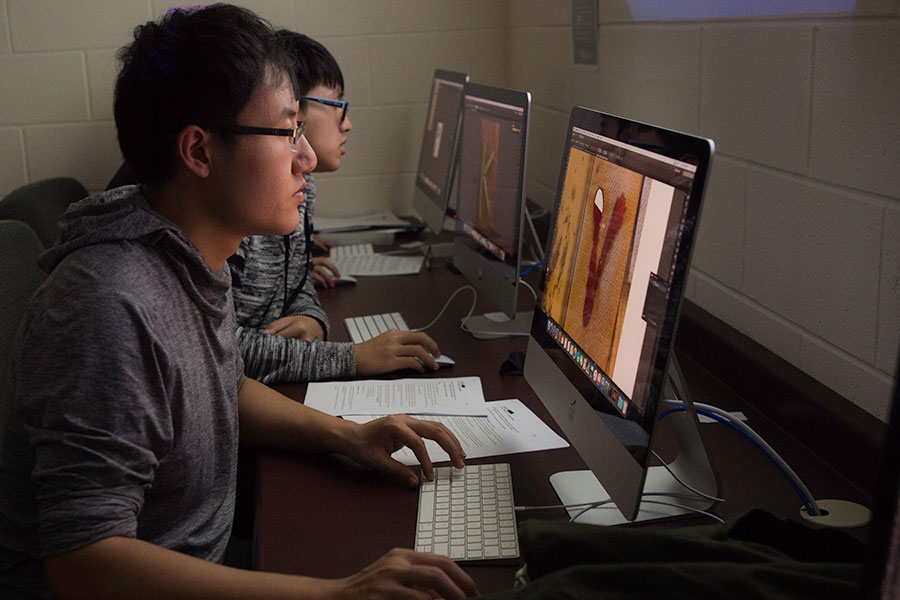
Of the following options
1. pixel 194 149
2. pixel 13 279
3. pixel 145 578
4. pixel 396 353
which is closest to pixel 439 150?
pixel 396 353

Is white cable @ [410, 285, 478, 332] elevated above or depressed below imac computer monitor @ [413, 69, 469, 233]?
below

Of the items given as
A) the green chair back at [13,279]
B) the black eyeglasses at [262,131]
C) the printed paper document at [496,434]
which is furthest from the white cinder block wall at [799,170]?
the green chair back at [13,279]

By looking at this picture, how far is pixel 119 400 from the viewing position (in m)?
0.94

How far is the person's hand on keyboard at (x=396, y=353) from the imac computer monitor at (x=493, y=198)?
0.18m

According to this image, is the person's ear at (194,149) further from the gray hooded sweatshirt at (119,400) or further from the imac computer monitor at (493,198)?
the imac computer monitor at (493,198)

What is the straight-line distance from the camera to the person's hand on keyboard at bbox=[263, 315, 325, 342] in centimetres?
177

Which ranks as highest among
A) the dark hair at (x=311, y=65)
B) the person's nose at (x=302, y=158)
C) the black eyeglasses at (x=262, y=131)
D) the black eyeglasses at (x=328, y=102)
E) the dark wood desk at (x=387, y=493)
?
the dark hair at (x=311, y=65)

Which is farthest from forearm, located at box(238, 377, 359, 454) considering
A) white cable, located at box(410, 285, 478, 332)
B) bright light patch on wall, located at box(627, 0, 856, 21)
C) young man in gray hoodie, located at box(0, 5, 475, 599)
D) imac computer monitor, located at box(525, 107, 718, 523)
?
bright light patch on wall, located at box(627, 0, 856, 21)

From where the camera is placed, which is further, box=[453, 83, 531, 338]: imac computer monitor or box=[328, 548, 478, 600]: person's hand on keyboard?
box=[453, 83, 531, 338]: imac computer monitor

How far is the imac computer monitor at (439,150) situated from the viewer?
7.54ft

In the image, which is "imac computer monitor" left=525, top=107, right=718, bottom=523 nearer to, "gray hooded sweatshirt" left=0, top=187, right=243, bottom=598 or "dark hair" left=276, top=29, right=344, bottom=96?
"gray hooded sweatshirt" left=0, top=187, right=243, bottom=598

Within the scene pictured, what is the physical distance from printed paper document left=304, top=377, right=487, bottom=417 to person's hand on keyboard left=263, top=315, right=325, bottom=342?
229mm

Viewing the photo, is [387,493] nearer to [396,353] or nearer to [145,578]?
[145,578]

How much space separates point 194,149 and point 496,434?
58 centimetres
